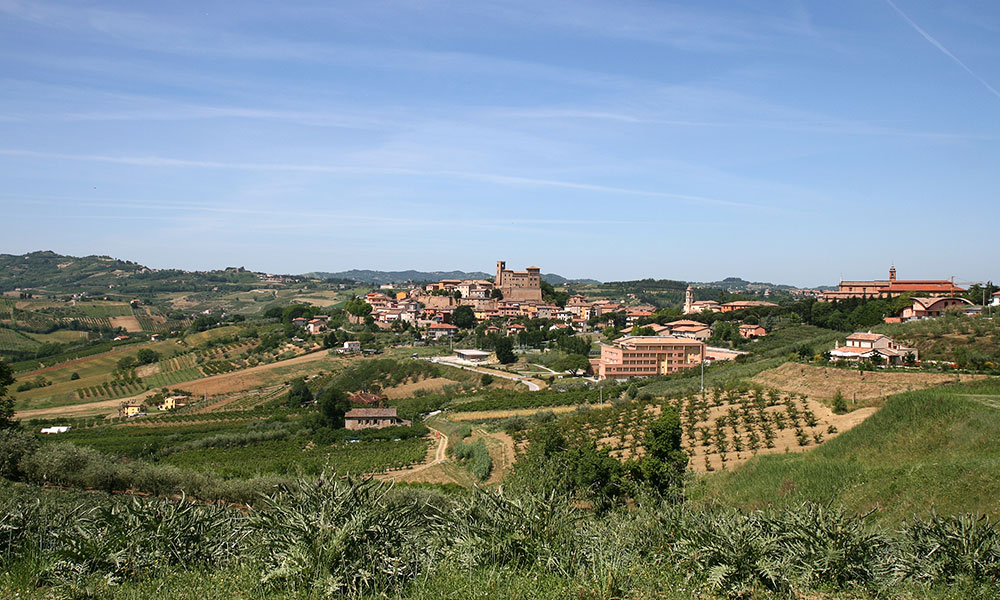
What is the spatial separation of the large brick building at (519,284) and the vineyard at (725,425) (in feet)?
238

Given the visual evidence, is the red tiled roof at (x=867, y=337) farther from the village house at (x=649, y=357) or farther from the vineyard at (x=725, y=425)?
the village house at (x=649, y=357)

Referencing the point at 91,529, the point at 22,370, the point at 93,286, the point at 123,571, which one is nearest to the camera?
the point at 123,571

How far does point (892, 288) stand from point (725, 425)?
209ft

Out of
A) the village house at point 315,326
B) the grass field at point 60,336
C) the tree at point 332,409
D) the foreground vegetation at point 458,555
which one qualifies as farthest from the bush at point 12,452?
the grass field at point 60,336

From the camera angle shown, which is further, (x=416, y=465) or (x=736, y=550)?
(x=416, y=465)

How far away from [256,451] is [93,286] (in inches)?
7599

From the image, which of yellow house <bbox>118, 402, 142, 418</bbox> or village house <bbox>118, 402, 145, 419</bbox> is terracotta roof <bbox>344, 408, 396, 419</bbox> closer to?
village house <bbox>118, 402, 145, 419</bbox>

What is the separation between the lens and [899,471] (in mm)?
15383

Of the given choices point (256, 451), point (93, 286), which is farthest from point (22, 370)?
point (93, 286)

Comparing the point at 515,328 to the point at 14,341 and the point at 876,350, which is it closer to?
the point at 876,350

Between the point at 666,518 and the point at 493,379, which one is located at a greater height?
the point at 666,518

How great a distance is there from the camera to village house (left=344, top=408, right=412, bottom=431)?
41594 millimetres

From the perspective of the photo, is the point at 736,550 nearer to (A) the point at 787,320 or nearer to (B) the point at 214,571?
(B) the point at 214,571

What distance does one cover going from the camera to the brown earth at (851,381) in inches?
1029
